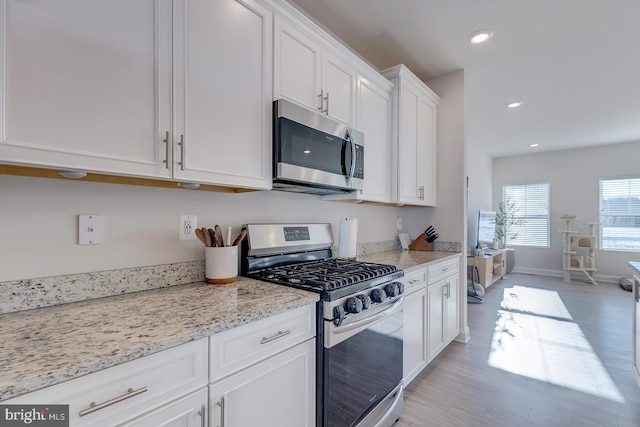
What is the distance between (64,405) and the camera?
650 millimetres

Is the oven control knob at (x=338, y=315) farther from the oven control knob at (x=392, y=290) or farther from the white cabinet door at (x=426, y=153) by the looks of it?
the white cabinet door at (x=426, y=153)

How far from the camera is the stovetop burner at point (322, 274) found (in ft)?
4.47

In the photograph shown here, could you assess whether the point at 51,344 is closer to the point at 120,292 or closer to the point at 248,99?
the point at 120,292

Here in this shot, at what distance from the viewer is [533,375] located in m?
2.34

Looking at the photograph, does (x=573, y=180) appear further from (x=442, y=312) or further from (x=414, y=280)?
(x=414, y=280)

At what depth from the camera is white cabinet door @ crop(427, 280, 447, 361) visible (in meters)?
2.28

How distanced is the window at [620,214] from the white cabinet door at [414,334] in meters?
6.16

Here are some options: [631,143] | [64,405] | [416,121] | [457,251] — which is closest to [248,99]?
[64,405]

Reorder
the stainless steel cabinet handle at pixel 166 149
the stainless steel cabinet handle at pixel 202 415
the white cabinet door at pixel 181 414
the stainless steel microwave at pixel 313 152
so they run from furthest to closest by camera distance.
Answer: the stainless steel microwave at pixel 313 152 → the stainless steel cabinet handle at pixel 166 149 → the stainless steel cabinet handle at pixel 202 415 → the white cabinet door at pixel 181 414

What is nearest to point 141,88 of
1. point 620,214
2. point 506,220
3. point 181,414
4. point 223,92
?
point 223,92

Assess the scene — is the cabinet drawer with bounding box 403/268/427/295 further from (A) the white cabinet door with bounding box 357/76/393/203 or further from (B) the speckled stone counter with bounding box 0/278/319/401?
(B) the speckled stone counter with bounding box 0/278/319/401

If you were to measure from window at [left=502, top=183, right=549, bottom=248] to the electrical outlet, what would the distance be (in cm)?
754

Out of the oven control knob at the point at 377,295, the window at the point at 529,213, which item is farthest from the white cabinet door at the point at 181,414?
the window at the point at 529,213

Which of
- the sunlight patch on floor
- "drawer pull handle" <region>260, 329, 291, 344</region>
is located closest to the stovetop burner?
"drawer pull handle" <region>260, 329, 291, 344</region>
